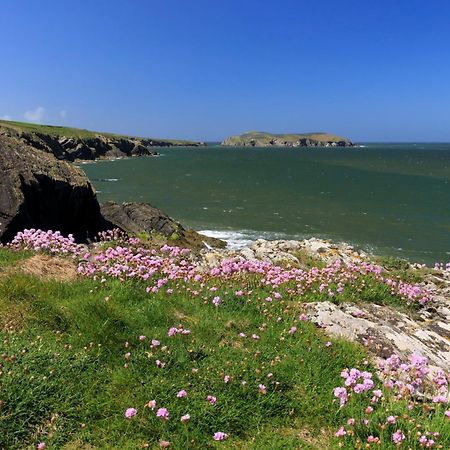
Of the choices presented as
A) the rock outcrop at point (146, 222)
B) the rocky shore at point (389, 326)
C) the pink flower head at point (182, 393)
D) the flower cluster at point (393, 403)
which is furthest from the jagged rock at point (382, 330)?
the rock outcrop at point (146, 222)

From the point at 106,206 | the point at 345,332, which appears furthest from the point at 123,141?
the point at 345,332

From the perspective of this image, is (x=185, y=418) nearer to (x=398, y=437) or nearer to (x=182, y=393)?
(x=182, y=393)

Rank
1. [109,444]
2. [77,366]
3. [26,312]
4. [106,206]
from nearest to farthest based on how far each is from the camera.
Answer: [109,444] → [77,366] → [26,312] → [106,206]

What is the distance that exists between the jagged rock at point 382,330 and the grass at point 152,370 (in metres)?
0.53

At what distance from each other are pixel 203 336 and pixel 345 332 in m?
2.79

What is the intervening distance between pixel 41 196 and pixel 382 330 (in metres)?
16.9

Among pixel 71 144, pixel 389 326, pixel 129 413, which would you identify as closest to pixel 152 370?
pixel 129 413

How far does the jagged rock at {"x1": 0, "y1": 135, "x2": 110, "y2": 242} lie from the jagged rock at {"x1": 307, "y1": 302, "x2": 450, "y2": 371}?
13038mm

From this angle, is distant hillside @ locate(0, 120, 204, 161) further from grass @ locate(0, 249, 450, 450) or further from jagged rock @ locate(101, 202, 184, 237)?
grass @ locate(0, 249, 450, 450)

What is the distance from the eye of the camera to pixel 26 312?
6.89m

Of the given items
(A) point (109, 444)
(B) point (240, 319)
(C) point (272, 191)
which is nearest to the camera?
(A) point (109, 444)

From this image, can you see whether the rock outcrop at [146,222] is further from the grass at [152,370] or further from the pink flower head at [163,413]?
the pink flower head at [163,413]

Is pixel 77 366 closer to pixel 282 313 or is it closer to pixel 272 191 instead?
pixel 282 313

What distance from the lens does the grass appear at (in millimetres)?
5145
